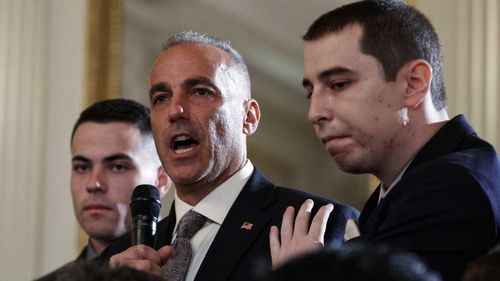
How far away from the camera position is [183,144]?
3.01 meters

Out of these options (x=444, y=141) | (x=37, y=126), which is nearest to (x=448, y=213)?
(x=444, y=141)

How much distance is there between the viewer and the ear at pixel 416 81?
2.49m

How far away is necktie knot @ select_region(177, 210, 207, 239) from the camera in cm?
292

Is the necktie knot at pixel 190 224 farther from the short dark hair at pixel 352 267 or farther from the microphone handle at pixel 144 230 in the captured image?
the short dark hair at pixel 352 267

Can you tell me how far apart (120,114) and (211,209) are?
3.43ft

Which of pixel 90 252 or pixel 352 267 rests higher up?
pixel 352 267

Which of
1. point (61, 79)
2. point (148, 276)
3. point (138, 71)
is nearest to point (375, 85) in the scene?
point (148, 276)

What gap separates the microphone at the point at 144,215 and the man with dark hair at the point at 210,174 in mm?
149

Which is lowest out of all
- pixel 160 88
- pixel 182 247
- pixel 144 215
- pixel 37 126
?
pixel 182 247

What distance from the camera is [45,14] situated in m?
5.52

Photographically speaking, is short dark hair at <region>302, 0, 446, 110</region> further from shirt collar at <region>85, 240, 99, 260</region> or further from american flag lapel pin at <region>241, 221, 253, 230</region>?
shirt collar at <region>85, 240, 99, 260</region>

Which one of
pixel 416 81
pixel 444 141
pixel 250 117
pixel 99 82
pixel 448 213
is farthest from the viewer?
pixel 99 82

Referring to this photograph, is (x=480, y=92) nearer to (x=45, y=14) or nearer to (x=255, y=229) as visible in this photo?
(x=255, y=229)

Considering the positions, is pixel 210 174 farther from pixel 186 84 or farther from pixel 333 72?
pixel 333 72
